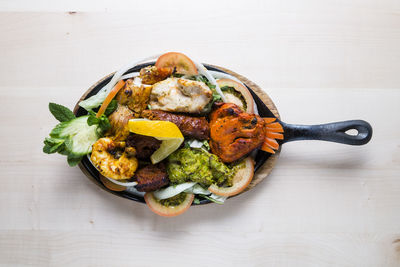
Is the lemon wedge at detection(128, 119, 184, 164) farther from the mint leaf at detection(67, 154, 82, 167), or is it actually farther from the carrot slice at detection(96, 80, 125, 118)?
the mint leaf at detection(67, 154, 82, 167)

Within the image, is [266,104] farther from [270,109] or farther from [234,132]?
[234,132]

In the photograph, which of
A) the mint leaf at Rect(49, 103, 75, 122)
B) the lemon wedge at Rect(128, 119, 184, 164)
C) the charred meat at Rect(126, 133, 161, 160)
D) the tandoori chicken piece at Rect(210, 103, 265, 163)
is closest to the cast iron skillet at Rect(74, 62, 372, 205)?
the mint leaf at Rect(49, 103, 75, 122)

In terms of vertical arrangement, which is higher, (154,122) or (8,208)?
(154,122)

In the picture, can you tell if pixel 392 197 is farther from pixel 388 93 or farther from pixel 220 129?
pixel 220 129

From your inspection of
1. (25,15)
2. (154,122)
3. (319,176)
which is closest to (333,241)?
(319,176)

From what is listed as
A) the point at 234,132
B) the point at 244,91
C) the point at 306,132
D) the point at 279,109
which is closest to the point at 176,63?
the point at 244,91

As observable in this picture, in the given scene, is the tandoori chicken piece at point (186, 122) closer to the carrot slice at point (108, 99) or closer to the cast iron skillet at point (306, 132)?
the carrot slice at point (108, 99)

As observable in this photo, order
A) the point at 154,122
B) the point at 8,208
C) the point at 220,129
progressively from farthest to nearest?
the point at 8,208
the point at 220,129
the point at 154,122
